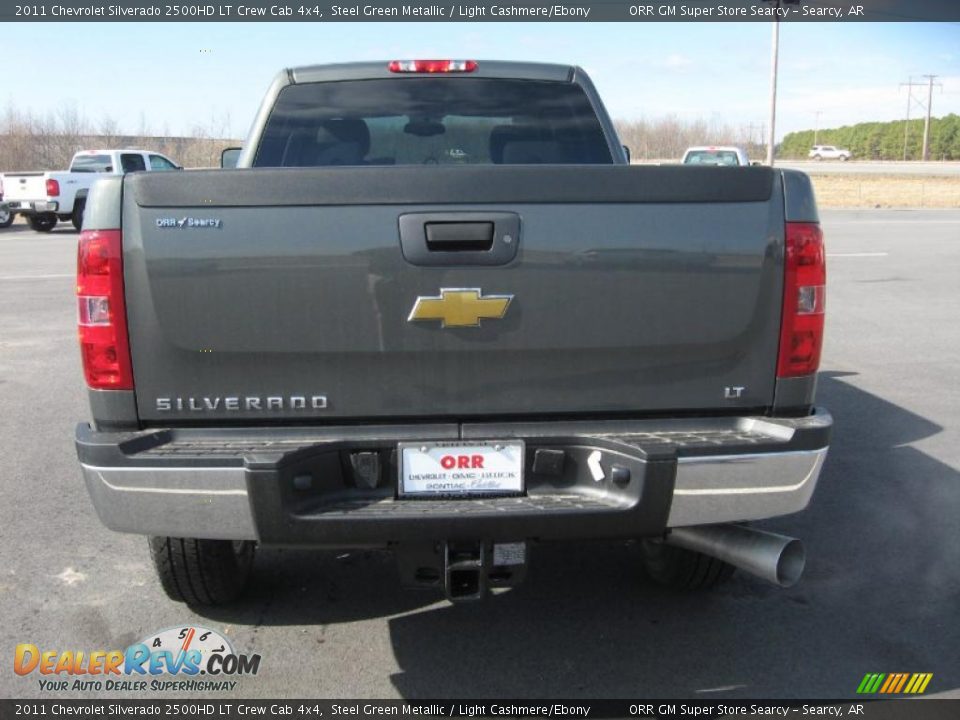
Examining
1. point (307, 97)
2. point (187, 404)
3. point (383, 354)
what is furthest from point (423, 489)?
point (307, 97)

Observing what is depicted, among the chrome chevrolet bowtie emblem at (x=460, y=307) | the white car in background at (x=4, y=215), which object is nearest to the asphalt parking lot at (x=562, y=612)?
the chrome chevrolet bowtie emblem at (x=460, y=307)

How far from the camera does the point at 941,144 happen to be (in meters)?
100

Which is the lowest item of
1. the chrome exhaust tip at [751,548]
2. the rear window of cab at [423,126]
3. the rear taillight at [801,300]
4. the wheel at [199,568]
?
the wheel at [199,568]

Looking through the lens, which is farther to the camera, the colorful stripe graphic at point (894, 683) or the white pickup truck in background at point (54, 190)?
the white pickup truck in background at point (54, 190)

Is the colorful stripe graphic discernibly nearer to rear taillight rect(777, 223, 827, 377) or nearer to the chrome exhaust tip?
the chrome exhaust tip

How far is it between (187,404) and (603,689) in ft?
5.34

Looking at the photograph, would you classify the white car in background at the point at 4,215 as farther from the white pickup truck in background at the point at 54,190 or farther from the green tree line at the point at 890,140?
the green tree line at the point at 890,140

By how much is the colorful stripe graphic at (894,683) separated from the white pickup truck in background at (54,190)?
22679 millimetres

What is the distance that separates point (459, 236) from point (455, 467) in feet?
2.23

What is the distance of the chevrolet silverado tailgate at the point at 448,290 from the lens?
2.76m

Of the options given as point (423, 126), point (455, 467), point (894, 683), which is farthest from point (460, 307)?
point (423, 126)

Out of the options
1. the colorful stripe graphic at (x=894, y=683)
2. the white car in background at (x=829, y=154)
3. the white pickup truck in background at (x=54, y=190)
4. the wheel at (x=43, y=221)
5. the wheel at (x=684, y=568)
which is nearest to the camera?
the colorful stripe graphic at (x=894, y=683)

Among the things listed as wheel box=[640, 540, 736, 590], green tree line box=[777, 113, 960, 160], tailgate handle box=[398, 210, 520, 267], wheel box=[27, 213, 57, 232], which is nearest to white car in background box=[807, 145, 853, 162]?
green tree line box=[777, 113, 960, 160]

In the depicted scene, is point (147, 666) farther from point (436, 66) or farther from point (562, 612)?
point (436, 66)
